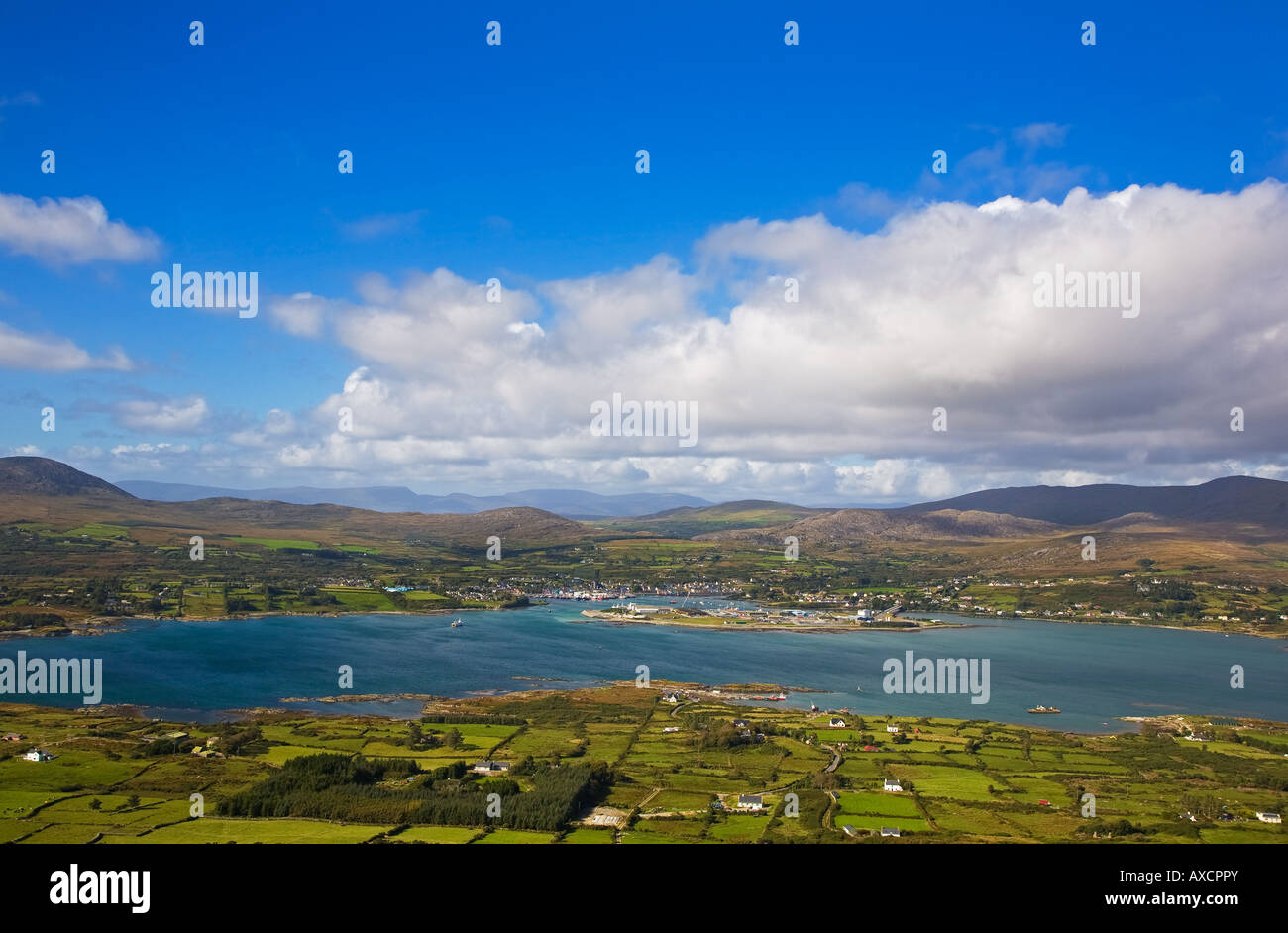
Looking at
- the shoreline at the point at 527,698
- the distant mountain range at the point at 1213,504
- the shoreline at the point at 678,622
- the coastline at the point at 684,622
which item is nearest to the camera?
the shoreline at the point at 527,698

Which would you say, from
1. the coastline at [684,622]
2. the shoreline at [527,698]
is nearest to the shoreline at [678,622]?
the coastline at [684,622]

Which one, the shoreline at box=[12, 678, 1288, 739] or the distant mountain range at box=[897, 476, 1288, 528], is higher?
the distant mountain range at box=[897, 476, 1288, 528]

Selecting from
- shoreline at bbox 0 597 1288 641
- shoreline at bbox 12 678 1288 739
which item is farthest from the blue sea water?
shoreline at bbox 0 597 1288 641

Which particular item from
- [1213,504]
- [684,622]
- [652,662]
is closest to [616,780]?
[652,662]

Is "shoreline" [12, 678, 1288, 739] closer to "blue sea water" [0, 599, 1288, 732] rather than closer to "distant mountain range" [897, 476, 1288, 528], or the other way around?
"blue sea water" [0, 599, 1288, 732]

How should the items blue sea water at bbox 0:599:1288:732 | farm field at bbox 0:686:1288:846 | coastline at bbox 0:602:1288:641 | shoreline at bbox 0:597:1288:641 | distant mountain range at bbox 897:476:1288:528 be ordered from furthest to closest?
distant mountain range at bbox 897:476:1288:528, coastline at bbox 0:602:1288:641, shoreline at bbox 0:597:1288:641, blue sea water at bbox 0:599:1288:732, farm field at bbox 0:686:1288:846

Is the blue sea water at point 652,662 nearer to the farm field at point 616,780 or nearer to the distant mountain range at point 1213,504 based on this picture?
the farm field at point 616,780

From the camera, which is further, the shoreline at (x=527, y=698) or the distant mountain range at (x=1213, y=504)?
the distant mountain range at (x=1213, y=504)

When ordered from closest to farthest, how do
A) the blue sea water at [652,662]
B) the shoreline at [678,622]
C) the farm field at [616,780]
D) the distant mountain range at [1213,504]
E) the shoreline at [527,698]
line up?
the farm field at [616,780], the shoreline at [527,698], the blue sea water at [652,662], the shoreline at [678,622], the distant mountain range at [1213,504]

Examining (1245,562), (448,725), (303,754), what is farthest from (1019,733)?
(1245,562)
